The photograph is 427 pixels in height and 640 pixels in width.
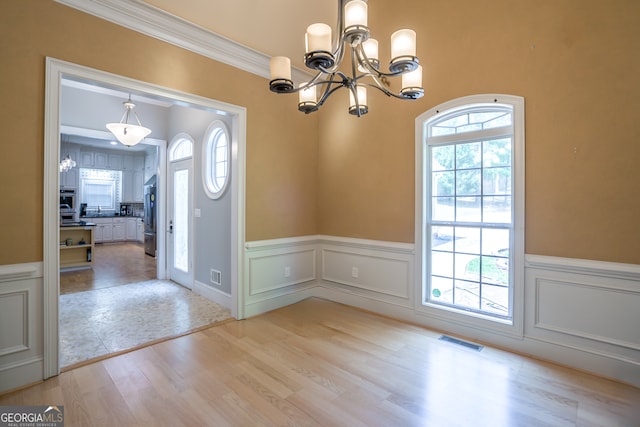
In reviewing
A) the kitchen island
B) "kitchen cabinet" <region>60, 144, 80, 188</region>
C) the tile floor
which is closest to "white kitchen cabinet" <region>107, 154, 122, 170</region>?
"kitchen cabinet" <region>60, 144, 80, 188</region>

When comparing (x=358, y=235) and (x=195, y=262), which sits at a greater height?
(x=358, y=235)

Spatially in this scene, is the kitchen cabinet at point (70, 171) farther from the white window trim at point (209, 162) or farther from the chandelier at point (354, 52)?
the chandelier at point (354, 52)

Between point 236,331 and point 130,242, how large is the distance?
9.32 meters

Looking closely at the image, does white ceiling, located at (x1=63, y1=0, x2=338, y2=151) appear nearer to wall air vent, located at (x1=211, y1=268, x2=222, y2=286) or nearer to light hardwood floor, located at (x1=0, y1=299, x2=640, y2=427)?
wall air vent, located at (x1=211, y1=268, x2=222, y2=286)

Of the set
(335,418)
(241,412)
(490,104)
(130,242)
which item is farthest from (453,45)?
(130,242)

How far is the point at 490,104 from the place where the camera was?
293 centimetres

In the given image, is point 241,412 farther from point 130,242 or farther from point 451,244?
point 130,242

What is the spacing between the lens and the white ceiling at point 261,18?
2.95m

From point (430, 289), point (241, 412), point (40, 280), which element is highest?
point (40, 280)

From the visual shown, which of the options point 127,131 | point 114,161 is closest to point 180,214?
point 127,131

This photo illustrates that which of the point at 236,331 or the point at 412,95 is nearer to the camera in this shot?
the point at 412,95

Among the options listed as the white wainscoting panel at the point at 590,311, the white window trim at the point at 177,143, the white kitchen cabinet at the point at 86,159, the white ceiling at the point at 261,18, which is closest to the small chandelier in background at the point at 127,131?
the white window trim at the point at 177,143

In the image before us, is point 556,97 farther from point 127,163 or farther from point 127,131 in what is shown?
point 127,163

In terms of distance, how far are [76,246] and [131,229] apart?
14.8 feet
